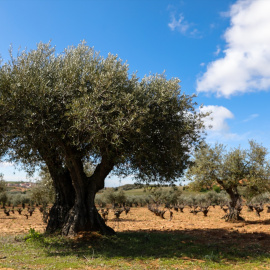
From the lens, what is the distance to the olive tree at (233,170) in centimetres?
2869

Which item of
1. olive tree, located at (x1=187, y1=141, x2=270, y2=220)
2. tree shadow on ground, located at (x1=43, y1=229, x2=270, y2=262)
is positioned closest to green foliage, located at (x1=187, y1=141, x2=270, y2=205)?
olive tree, located at (x1=187, y1=141, x2=270, y2=220)

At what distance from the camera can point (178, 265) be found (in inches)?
461

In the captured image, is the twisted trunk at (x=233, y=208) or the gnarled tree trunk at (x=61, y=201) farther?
the twisted trunk at (x=233, y=208)

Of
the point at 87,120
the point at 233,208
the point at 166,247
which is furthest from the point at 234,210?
the point at 87,120

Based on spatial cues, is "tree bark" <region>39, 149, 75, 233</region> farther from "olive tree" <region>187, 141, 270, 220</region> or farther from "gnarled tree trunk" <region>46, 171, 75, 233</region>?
"olive tree" <region>187, 141, 270, 220</region>

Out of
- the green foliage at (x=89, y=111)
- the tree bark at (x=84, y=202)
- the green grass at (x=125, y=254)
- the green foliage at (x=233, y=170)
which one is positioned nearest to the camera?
the green grass at (x=125, y=254)

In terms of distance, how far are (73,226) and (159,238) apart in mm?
5796

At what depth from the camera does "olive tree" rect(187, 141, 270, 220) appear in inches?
1129

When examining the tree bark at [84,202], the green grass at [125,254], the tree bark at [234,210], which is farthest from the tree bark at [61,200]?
the tree bark at [234,210]

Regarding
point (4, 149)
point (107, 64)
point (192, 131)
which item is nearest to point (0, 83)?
point (4, 149)

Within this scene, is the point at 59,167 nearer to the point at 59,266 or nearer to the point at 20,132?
the point at 20,132

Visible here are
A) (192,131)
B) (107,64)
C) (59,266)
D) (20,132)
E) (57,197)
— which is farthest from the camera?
(57,197)

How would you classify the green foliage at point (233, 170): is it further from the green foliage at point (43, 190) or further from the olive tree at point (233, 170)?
the green foliage at point (43, 190)

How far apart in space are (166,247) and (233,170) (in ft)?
52.6
